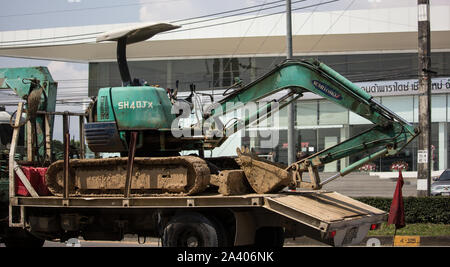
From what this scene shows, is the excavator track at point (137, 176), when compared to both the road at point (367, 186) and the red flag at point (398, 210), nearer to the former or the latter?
the red flag at point (398, 210)

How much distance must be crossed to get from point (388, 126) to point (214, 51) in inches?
1291

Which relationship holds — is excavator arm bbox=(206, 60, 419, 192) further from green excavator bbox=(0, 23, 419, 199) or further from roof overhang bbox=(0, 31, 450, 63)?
roof overhang bbox=(0, 31, 450, 63)

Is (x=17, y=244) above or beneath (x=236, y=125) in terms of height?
beneath

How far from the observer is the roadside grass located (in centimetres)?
1549

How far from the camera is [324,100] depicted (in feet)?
129

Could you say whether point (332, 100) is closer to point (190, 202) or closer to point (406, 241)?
point (190, 202)

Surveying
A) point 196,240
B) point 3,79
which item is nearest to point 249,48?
point 3,79

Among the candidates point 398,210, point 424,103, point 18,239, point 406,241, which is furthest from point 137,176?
point 424,103

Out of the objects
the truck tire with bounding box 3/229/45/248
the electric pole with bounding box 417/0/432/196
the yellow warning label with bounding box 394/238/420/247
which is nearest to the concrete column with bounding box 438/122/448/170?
the electric pole with bounding box 417/0/432/196

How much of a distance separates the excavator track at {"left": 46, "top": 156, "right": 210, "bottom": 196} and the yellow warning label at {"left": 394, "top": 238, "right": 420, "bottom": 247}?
563cm

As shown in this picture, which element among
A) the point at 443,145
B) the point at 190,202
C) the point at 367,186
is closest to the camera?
the point at 190,202

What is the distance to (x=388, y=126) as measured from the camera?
1097 centimetres

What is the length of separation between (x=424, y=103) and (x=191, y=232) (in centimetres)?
1067
